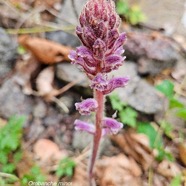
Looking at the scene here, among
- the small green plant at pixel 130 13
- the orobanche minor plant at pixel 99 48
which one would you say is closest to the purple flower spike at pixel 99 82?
the orobanche minor plant at pixel 99 48

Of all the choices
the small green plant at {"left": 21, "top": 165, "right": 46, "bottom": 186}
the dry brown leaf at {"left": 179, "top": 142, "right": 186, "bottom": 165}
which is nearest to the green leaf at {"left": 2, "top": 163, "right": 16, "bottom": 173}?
the small green plant at {"left": 21, "top": 165, "right": 46, "bottom": 186}

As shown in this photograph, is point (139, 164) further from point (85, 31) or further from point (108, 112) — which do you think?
point (85, 31)

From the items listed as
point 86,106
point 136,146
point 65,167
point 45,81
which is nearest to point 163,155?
point 136,146

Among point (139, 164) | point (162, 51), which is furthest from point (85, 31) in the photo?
point (162, 51)

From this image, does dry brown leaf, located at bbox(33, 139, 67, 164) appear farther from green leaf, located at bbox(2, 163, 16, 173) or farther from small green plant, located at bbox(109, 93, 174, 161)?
small green plant, located at bbox(109, 93, 174, 161)

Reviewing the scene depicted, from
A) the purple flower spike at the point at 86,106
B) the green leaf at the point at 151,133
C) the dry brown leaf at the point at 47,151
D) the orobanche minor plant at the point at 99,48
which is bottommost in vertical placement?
the dry brown leaf at the point at 47,151

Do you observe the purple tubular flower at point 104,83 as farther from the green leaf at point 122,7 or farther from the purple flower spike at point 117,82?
the green leaf at point 122,7
